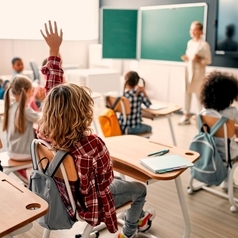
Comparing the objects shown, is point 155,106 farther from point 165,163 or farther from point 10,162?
point 165,163

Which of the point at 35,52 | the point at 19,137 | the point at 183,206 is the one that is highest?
the point at 35,52

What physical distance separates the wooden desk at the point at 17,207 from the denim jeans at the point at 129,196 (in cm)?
58

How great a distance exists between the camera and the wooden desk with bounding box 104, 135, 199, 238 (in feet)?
6.07

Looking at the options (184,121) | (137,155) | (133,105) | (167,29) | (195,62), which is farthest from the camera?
(167,29)

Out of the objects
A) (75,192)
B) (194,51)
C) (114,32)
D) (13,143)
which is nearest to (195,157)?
(75,192)

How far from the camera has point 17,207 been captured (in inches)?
48.0

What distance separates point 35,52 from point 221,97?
503cm

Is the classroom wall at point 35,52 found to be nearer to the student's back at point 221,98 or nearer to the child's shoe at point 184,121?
the child's shoe at point 184,121

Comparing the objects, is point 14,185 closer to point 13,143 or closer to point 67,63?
point 13,143

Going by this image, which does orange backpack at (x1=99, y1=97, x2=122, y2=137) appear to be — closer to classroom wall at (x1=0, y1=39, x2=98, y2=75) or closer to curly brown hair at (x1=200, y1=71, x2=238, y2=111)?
curly brown hair at (x1=200, y1=71, x2=238, y2=111)

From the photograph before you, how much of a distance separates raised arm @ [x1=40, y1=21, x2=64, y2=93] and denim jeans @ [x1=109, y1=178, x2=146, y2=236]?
715mm

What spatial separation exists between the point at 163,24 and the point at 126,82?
3116 mm

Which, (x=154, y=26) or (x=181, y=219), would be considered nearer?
(x=181, y=219)

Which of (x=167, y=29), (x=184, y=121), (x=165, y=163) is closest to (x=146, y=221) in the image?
(x=165, y=163)
